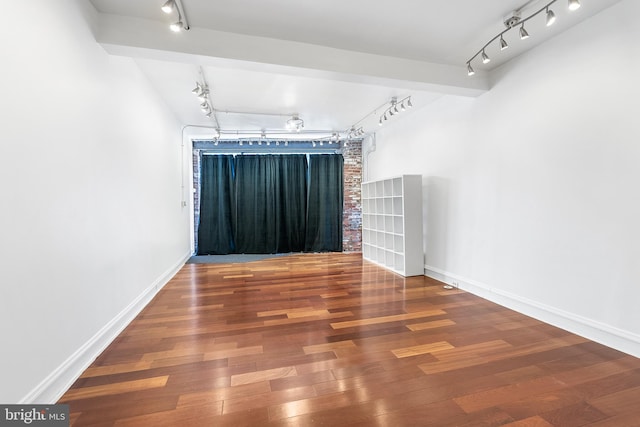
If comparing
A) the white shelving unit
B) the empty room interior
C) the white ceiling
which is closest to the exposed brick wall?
the white shelving unit

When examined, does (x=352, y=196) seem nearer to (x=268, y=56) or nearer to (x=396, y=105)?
(x=396, y=105)

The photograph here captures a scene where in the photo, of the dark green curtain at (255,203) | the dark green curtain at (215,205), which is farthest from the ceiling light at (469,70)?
the dark green curtain at (215,205)

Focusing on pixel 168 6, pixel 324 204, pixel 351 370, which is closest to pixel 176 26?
pixel 168 6

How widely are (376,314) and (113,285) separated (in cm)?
269

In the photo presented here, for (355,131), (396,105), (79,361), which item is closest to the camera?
(79,361)

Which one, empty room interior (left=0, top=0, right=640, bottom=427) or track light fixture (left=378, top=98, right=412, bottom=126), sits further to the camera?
track light fixture (left=378, top=98, right=412, bottom=126)

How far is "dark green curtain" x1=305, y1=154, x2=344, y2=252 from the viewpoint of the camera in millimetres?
7418

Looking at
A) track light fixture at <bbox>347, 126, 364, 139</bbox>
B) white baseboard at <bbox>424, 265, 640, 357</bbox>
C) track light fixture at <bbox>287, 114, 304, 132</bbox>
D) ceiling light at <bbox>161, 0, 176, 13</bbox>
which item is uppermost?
track light fixture at <bbox>347, 126, 364, 139</bbox>

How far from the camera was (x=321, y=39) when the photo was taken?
2818 mm

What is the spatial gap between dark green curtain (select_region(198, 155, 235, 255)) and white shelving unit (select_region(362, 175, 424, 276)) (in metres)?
3.62

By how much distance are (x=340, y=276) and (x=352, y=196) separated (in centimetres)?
321

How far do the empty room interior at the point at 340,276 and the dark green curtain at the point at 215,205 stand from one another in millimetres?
2404

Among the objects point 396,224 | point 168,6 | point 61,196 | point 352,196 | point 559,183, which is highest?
point 168,6

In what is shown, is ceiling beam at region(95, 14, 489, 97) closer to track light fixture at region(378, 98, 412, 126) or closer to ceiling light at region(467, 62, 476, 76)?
ceiling light at region(467, 62, 476, 76)
